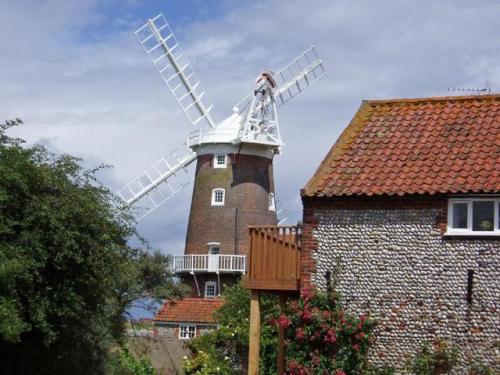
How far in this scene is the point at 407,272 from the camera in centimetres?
2259

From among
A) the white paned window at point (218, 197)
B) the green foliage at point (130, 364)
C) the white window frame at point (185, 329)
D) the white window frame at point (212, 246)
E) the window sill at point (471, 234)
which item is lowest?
the green foliage at point (130, 364)

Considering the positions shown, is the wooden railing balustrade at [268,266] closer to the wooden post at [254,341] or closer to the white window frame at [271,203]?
the wooden post at [254,341]

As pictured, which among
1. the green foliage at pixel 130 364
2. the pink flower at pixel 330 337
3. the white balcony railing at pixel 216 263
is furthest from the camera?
the white balcony railing at pixel 216 263

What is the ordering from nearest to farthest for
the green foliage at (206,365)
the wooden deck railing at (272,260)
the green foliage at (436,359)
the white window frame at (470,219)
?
the green foliage at (436,359), the white window frame at (470,219), the wooden deck railing at (272,260), the green foliage at (206,365)

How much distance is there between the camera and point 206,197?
180ft

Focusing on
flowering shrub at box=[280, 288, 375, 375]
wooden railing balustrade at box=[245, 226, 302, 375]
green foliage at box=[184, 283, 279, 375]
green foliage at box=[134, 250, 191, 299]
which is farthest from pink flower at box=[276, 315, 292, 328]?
green foliage at box=[134, 250, 191, 299]

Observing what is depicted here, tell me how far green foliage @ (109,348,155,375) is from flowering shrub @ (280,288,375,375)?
1248 centimetres

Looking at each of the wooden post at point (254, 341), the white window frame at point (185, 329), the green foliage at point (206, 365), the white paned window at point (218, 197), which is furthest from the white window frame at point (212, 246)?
the wooden post at point (254, 341)

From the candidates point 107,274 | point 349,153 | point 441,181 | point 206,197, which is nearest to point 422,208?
point 441,181

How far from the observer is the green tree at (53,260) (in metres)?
23.3

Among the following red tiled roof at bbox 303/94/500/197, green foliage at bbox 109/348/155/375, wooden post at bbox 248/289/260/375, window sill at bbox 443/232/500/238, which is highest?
red tiled roof at bbox 303/94/500/197

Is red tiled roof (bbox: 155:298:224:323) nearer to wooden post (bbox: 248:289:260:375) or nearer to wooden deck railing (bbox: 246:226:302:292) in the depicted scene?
wooden post (bbox: 248:289:260:375)

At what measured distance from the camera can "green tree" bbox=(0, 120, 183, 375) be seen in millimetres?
23269

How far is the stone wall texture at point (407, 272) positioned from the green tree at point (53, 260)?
5162mm
